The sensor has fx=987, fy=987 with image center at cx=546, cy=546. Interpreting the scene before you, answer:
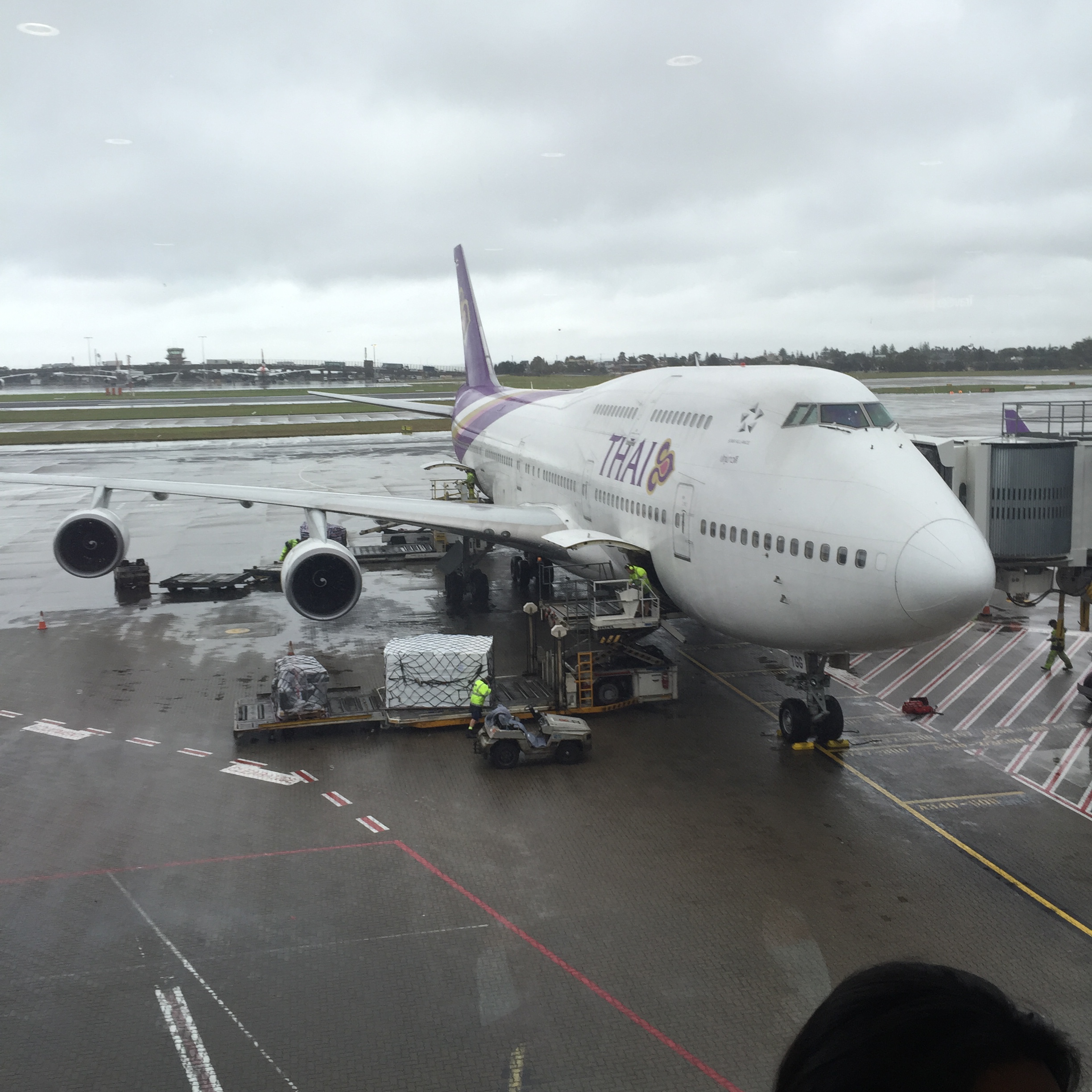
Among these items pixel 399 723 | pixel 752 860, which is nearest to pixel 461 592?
pixel 399 723

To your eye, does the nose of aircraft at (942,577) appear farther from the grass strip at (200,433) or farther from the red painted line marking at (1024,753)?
the grass strip at (200,433)

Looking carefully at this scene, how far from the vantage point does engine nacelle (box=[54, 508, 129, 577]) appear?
25.0m

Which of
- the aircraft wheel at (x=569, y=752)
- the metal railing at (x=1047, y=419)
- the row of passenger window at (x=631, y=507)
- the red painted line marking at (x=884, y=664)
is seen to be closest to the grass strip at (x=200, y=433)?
the metal railing at (x=1047, y=419)

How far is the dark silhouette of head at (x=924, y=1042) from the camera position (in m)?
1.56

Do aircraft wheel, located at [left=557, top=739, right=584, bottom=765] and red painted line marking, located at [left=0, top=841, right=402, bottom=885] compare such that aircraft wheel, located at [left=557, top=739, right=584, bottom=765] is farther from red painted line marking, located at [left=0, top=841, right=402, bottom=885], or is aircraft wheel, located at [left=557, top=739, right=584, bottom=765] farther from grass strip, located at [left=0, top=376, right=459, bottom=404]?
grass strip, located at [left=0, top=376, right=459, bottom=404]

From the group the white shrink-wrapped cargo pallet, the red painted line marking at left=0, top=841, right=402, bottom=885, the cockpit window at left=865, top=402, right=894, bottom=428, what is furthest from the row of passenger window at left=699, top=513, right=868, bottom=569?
the red painted line marking at left=0, top=841, right=402, bottom=885

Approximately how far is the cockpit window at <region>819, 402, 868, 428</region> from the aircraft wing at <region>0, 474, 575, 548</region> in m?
8.36

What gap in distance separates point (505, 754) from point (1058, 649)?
12.3 meters

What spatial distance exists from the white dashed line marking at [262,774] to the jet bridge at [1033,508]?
12.0m

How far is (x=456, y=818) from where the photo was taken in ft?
47.2

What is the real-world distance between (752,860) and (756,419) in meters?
6.91

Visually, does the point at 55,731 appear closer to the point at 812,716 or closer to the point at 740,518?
the point at 740,518

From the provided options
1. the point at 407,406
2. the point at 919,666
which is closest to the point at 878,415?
the point at 919,666

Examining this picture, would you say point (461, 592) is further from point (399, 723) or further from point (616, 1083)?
point (616, 1083)
